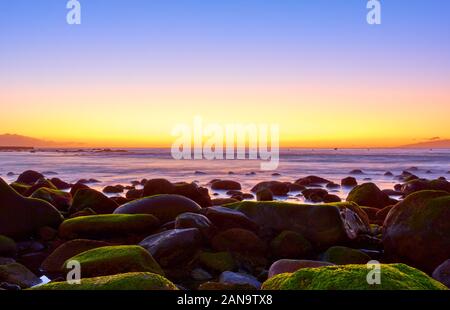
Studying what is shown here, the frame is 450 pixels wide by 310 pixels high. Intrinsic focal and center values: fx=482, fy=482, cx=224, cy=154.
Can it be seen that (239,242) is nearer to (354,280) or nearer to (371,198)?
(354,280)

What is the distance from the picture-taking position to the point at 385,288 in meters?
4.24

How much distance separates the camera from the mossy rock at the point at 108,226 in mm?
10594

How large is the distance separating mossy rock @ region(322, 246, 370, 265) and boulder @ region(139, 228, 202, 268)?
2.55 meters

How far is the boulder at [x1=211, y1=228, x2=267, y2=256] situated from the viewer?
31.2ft

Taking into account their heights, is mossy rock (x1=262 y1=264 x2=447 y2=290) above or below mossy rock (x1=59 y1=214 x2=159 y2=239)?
above

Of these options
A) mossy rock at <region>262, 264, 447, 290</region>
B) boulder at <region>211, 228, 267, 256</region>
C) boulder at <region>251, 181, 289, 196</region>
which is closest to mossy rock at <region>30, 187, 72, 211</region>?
boulder at <region>211, 228, 267, 256</region>

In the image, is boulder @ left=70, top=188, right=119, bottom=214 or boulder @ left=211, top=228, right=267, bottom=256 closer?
boulder @ left=211, top=228, right=267, bottom=256

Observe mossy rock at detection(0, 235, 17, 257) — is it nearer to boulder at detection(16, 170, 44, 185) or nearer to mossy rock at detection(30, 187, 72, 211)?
mossy rock at detection(30, 187, 72, 211)

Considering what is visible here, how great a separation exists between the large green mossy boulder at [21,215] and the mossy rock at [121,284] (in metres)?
6.95

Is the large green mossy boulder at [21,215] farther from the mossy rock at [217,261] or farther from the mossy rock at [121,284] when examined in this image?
the mossy rock at [121,284]

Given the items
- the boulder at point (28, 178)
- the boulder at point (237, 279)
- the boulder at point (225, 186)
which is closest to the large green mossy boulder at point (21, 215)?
the boulder at point (237, 279)
